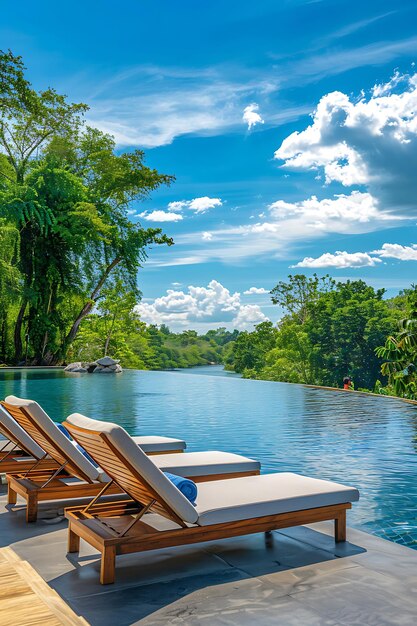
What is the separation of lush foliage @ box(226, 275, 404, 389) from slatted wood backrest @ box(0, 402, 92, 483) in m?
25.2

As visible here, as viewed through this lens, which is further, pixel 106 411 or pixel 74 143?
pixel 74 143

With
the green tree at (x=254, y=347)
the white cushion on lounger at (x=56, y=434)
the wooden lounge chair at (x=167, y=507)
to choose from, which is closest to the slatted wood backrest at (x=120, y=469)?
the wooden lounge chair at (x=167, y=507)

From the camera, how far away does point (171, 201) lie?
164ft

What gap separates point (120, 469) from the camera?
327 cm

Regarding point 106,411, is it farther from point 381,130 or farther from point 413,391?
point 381,130

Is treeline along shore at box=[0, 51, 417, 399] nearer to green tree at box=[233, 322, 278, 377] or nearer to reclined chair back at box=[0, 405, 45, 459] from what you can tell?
green tree at box=[233, 322, 278, 377]

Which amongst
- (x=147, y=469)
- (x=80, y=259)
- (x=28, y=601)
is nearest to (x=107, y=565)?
(x=28, y=601)

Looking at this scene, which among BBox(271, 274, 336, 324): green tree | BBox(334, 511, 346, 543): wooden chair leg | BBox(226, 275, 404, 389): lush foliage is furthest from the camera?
BBox(271, 274, 336, 324): green tree

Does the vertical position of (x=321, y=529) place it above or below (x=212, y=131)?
below

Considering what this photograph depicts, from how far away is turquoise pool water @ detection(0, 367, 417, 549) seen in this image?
5828mm

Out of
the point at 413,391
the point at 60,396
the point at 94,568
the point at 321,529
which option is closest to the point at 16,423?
the point at 94,568

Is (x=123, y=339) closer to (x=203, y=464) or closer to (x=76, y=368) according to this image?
(x=76, y=368)

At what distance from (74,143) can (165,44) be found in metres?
6.24

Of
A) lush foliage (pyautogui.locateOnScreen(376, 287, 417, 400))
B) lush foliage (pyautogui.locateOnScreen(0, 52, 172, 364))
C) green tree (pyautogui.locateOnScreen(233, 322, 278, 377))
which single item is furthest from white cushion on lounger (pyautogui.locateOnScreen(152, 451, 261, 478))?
green tree (pyautogui.locateOnScreen(233, 322, 278, 377))
